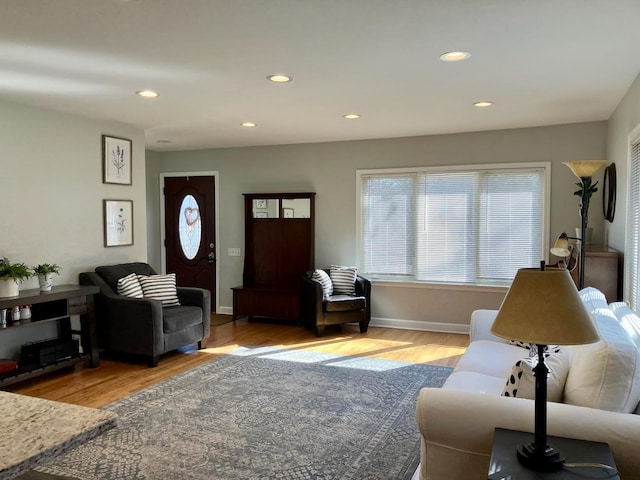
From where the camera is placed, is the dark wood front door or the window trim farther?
the dark wood front door

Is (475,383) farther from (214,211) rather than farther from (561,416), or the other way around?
(214,211)

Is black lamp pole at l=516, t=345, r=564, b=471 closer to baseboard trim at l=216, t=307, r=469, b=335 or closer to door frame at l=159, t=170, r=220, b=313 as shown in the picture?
baseboard trim at l=216, t=307, r=469, b=335

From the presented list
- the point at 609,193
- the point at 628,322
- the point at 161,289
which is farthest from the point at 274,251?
the point at 628,322

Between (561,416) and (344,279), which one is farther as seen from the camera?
(344,279)

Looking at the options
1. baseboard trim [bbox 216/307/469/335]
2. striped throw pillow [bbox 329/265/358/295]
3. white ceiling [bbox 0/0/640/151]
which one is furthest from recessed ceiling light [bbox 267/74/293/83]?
baseboard trim [bbox 216/307/469/335]

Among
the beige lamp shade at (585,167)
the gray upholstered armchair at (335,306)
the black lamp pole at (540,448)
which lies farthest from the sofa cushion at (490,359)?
the gray upholstered armchair at (335,306)

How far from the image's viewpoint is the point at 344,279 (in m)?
6.16

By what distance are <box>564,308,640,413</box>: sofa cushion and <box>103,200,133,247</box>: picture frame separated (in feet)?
15.1

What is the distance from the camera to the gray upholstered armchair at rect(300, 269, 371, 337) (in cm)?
579

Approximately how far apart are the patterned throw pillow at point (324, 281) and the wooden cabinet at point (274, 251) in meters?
0.47

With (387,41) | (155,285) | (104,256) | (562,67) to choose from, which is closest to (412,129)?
(562,67)

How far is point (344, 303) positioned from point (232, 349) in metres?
1.44

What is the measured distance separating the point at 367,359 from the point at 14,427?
4004 mm

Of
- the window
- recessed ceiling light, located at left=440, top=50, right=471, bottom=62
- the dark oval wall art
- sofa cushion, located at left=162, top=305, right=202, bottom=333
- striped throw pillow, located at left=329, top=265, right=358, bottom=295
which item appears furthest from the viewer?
striped throw pillow, located at left=329, top=265, right=358, bottom=295
